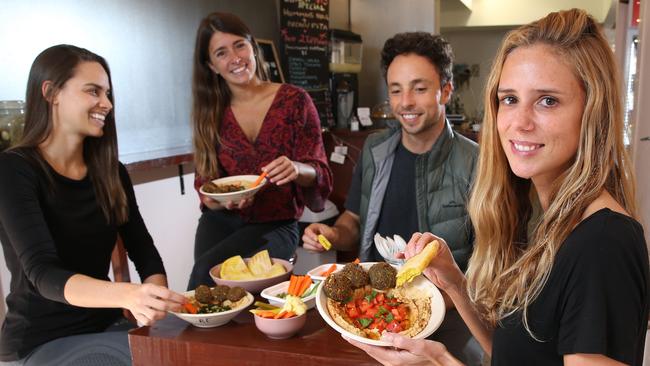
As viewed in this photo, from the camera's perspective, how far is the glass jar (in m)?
2.00

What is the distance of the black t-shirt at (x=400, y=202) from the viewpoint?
6.09 feet

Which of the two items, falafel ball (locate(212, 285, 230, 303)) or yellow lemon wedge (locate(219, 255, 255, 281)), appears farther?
yellow lemon wedge (locate(219, 255, 255, 281))

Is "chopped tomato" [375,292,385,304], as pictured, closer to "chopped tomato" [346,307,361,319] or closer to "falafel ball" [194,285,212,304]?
"chopped tomato" [346,307,361,319]

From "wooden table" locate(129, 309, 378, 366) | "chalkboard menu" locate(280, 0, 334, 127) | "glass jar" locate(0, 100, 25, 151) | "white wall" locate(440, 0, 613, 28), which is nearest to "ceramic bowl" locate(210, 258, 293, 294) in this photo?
"wooden table" locate(129, 309, 378, 366)

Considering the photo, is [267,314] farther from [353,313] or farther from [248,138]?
[248,138]

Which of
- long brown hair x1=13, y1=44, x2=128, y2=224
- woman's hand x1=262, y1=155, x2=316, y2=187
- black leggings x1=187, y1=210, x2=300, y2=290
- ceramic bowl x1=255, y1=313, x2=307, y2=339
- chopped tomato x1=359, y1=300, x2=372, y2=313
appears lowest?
black leggings x1=187, y1=210, x2=300, y2=290

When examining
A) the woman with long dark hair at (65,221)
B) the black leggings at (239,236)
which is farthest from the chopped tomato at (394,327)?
the black leggings at (239,236)

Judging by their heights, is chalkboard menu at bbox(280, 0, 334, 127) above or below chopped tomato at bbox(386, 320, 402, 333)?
above

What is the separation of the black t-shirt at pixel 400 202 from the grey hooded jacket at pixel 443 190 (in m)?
0.02

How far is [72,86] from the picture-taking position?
5.53 ft

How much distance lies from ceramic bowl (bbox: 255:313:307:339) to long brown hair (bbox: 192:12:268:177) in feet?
3.81

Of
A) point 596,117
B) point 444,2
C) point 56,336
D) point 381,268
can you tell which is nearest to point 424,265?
point 381,268

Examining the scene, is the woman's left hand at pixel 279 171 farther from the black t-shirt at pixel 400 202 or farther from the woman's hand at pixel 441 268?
the woman's hand at pixel 441 268

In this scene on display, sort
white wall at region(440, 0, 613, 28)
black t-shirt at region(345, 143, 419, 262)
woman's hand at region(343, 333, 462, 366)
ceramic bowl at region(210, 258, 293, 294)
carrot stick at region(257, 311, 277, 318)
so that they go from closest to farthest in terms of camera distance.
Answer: woman's hand at region(343, 333, 462, 366) < carrot stick at region(257, 311, 277, 318) < ceramic bowl at region(210, 258, 293, 294) < black t-shirt at region(345, 143, 419, 262) < white wall at region(440, 0, 613, 28)
